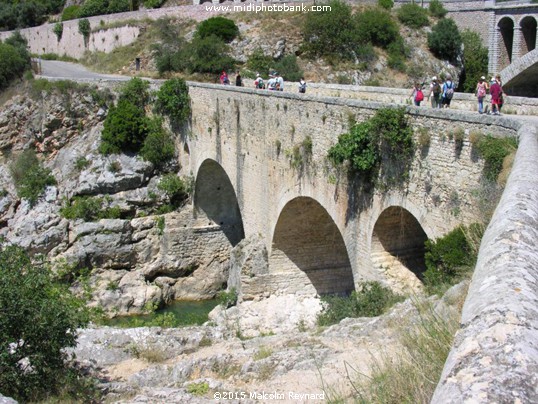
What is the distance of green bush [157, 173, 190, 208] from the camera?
76.8 feet

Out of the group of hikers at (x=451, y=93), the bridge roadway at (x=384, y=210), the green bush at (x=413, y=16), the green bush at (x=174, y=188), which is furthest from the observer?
the green bush at (x=413, y=16)

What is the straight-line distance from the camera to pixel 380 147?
1132 centimetres

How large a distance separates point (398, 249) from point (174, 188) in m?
12.8

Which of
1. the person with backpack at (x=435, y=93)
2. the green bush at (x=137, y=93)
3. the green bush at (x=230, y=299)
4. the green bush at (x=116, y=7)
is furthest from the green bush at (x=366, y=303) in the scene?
the green bush at (x=116, y=7)

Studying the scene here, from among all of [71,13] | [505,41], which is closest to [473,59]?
[505,41]

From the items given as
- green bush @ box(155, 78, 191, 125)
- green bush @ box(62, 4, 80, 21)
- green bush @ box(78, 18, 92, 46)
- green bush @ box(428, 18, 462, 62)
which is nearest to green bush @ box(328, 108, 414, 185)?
green bush @ box(155, 78, 191, 125)

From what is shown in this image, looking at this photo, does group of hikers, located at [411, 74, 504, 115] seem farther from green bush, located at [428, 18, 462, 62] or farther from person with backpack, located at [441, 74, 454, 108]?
green bush, located at [428, 18, 462, 62]

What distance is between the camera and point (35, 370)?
301 inches

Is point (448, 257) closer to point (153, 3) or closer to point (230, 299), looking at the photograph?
point (230, 299)

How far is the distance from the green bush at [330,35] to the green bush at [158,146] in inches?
426

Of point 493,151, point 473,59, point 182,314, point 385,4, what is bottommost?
point 182,314

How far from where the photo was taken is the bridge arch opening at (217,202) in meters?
23.0

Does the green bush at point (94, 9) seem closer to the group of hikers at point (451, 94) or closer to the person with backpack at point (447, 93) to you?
the group of hikers at point (451, 94)

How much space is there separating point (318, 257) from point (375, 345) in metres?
10.6
